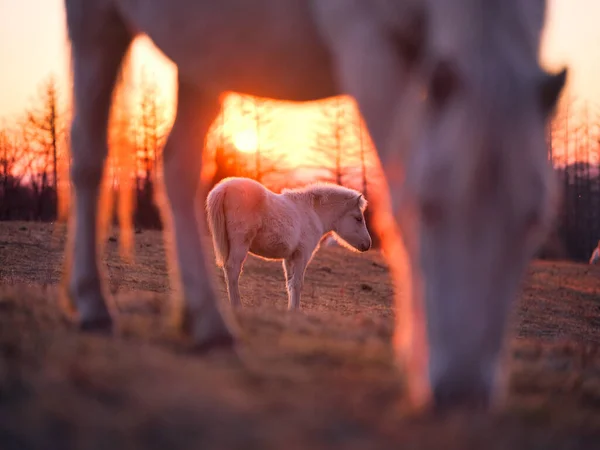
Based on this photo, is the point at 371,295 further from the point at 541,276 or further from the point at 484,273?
the point at 484,273

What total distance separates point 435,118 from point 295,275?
1059 cm

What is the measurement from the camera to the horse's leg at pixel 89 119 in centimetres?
346

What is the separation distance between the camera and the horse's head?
44.4ft

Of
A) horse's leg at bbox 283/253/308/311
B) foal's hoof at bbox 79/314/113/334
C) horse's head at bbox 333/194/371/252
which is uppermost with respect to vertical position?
horse's head at bbox 333/194/371/252

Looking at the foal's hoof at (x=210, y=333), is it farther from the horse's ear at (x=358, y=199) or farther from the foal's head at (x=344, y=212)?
the horse's ear at (x=358, y=199)

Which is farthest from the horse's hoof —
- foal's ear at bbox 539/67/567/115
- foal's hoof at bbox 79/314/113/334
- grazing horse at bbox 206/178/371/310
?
grazing horse at bbox 206/178/371/310

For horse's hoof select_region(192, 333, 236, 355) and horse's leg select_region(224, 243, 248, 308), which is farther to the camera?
horse's leg select_region(224, 243, 248, 308)

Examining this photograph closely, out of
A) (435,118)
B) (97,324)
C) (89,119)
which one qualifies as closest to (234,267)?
(89,119)

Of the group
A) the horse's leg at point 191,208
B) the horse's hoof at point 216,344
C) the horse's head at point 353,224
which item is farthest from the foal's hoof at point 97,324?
the horse's head at point 353,224

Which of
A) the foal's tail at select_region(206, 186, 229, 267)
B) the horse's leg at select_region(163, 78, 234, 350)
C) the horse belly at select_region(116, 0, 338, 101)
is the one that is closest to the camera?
the horse belly at select_region(116, 0, 338, 101)

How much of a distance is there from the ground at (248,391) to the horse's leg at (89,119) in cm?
36

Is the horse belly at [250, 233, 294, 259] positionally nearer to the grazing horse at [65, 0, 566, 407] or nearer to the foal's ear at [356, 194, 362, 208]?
the foal's ear at [356, 194, 362, 208]

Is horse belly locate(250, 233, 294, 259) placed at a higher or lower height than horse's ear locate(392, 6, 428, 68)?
lower

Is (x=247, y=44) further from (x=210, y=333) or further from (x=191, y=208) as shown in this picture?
(x=210, y=333)
